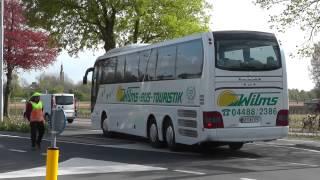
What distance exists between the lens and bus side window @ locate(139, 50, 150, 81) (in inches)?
795

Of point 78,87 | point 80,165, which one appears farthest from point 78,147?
point 78,87

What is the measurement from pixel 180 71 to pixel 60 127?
845 centimetres

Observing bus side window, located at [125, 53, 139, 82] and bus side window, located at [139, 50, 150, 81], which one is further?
bus side window, located at [125, 53, 139, 82]

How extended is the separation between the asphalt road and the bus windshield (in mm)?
2346

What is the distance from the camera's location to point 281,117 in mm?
16938

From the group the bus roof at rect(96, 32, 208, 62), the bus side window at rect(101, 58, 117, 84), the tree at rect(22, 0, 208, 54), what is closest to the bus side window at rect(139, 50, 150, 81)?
the bus roof at rect(96, 32, 208, 62)

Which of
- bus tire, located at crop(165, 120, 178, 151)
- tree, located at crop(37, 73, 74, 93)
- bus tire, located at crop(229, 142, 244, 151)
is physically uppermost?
tree, located at crop(37, 73, 74, 93)

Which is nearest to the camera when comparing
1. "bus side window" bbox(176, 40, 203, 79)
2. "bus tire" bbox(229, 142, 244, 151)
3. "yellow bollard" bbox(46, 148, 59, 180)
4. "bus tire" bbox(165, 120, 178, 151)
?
"yellow bollard" bbox(46, 148, 59, 180)

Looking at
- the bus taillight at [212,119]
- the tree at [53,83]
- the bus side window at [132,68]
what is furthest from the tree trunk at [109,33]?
the tree at [53,83]

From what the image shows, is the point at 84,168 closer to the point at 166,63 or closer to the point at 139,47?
the point at 166,63

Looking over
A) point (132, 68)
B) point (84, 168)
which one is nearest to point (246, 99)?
point (84, 168)

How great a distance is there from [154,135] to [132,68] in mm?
3007

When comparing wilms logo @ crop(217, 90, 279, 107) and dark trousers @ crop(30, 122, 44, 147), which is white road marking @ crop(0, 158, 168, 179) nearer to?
wilms logo @ crop(217, 90, 279, 107)

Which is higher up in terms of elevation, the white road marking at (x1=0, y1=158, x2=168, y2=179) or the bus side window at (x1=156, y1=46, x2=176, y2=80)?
the bus side window at (x1=156, y1=46, x2=176, y2=80)
